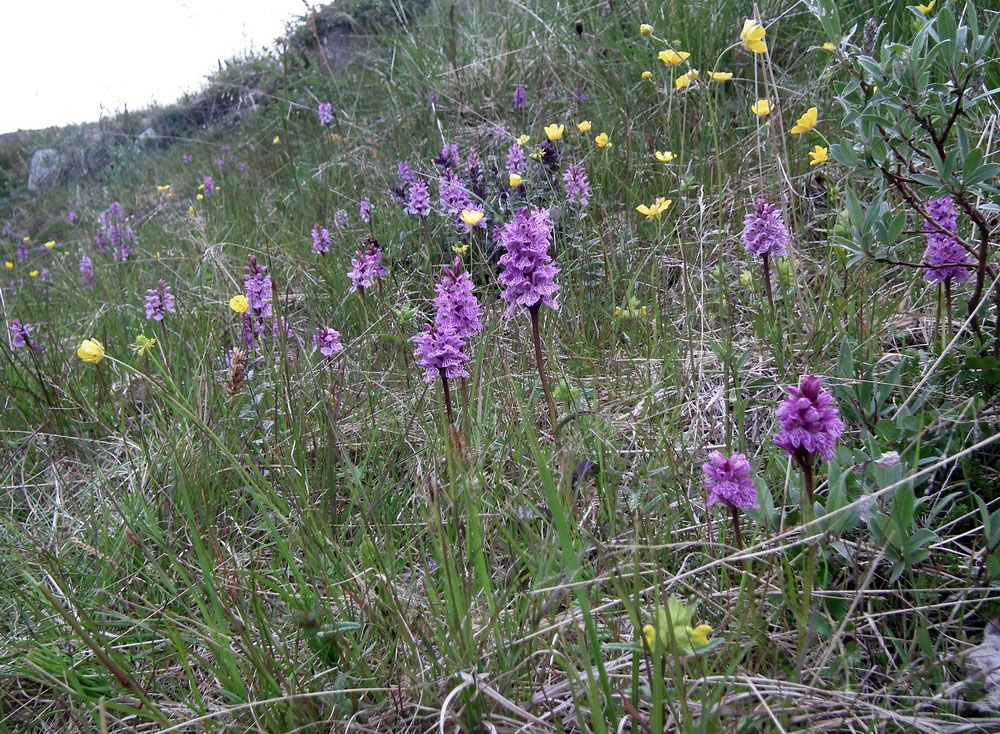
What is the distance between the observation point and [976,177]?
1374 mm

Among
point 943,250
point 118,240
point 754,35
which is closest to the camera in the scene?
point 943,250

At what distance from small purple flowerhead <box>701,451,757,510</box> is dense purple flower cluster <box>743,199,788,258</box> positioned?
29.4 inches

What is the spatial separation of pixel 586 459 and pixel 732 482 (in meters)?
0.40

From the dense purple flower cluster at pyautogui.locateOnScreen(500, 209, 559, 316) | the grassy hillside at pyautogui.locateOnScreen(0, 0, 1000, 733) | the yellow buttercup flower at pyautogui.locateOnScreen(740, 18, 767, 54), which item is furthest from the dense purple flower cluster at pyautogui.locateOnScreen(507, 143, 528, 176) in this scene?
the dense purple flower cluster at pyautogui.locateOnScreen(500, 209, 559, 316)

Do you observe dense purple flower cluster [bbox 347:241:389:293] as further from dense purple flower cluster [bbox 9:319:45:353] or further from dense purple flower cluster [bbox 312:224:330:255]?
dense purple flower cluster [bbox 9:319:45:353]

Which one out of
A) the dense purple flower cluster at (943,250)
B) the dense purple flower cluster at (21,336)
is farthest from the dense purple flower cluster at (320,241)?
the dense purple flower cluster at (943,250)

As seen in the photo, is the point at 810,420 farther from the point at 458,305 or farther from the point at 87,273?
the point at 87,273

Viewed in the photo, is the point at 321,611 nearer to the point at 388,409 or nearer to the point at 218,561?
the point at 218,561

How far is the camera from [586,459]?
1500mm

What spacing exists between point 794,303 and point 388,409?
3.99ft

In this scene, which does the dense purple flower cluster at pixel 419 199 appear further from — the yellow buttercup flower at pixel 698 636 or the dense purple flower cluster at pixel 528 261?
the yellow buttercup flower at pixel 698 636

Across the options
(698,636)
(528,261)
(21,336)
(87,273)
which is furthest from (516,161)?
(87,273)

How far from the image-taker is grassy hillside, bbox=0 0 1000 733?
1061 millimetres

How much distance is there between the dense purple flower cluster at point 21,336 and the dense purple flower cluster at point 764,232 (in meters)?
2.68
